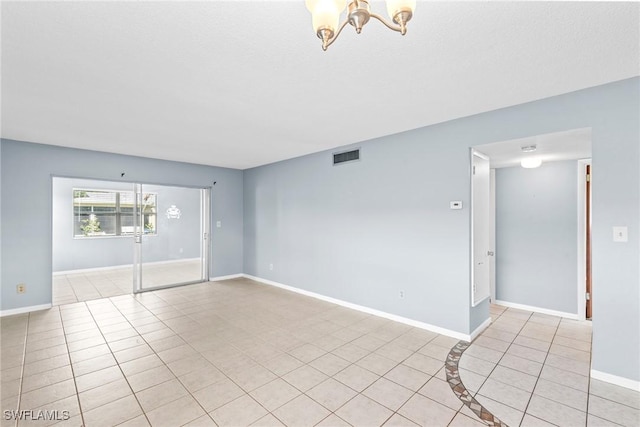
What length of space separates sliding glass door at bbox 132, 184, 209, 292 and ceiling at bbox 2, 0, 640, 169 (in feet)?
7.92

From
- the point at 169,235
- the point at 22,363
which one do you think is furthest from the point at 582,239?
the point at 169,235

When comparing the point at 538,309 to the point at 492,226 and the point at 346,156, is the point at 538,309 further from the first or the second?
the point at 346,156

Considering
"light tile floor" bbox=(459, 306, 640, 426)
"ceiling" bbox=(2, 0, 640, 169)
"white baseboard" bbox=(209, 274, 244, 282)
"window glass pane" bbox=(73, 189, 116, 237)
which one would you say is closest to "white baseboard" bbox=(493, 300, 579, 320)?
"light tile floor" bbox=(459, 306, 640, 426)

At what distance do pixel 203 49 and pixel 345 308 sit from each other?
12.9 feet

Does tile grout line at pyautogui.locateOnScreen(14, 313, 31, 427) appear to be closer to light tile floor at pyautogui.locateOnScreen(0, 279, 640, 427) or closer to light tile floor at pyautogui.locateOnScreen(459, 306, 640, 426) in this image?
light tile floor at pyautogui.locateOnScreen(0, 279, 640, 427)

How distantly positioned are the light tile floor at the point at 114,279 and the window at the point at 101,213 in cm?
111

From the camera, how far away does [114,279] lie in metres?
6.70

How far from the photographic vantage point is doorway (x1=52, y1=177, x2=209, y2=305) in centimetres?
580

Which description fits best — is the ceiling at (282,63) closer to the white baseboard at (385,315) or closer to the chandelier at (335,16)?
the chandelier at (335,16)

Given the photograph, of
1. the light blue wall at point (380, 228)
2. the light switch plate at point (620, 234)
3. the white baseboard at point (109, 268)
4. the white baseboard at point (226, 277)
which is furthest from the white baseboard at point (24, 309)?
the light switch plate at point (620, 234)

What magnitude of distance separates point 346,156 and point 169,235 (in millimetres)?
4222

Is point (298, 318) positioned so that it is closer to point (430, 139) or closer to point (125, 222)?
point (430, 139)

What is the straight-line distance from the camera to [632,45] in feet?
6.55

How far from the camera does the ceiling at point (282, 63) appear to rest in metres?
1.69
